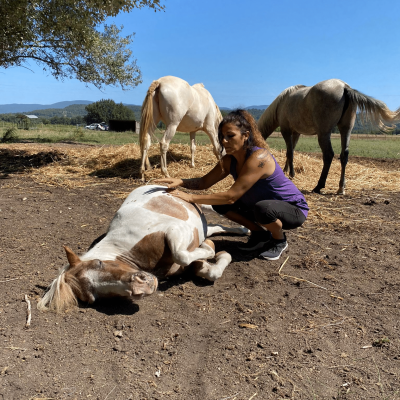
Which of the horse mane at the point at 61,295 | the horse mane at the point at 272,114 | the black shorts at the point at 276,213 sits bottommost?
the horse mane at the point at 61,295

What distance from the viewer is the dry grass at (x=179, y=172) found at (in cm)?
650

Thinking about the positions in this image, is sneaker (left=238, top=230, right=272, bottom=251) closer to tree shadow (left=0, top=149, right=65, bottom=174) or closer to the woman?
the woman

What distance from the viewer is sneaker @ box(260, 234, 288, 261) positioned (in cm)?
349

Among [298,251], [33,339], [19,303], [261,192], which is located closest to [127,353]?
[33,339]

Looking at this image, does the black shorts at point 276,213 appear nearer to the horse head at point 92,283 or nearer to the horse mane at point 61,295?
the horse head at point 92,283

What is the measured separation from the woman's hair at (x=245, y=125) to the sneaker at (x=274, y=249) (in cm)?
99

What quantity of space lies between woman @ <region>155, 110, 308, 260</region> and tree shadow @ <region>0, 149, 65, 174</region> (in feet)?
19.6

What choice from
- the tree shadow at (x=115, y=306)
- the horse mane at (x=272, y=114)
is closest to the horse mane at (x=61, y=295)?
the tree shadow at (x=115, y=306)

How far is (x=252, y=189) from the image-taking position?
3.49m

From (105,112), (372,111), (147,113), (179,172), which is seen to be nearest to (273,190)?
(372,111)

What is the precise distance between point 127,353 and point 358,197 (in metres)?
5.28

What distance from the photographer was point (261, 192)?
3477 mm

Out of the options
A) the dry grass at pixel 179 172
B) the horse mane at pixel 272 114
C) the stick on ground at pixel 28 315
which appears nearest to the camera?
the stick on ground at pixel 28 315

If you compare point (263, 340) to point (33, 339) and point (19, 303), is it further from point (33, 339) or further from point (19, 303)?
point (19, 303)
